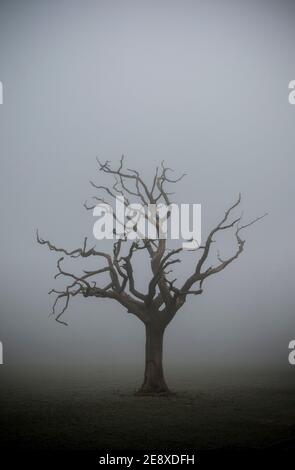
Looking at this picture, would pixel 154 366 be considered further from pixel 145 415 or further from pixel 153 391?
pixel 145 415

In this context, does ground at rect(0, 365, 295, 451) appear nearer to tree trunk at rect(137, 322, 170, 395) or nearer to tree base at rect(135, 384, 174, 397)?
tree base at rect(135, 384, 174, 397)

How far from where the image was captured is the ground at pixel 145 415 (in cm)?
1349

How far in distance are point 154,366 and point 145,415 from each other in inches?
191

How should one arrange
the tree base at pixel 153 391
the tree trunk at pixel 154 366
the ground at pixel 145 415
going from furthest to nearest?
the tree trunk at pixel 154 366 → the tree base at pixel 153 391 → the ground at pixel 145 415

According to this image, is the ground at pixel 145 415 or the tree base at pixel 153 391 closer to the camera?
the ground at pixel 145 415

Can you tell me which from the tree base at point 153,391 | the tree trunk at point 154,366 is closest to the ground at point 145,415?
the tree base at point 153,391

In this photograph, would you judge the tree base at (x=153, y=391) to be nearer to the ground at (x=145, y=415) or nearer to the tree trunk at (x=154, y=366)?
the tree trunk at (x=154, y=366)

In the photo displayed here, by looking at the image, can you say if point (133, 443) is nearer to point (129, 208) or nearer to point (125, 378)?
point (129, 208)

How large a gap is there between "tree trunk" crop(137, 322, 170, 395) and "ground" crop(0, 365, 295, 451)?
2.90ft

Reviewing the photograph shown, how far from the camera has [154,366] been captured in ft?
71.6

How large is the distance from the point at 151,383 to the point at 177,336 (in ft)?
194

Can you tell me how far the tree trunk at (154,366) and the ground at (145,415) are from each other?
88cm

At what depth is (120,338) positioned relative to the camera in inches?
3027
